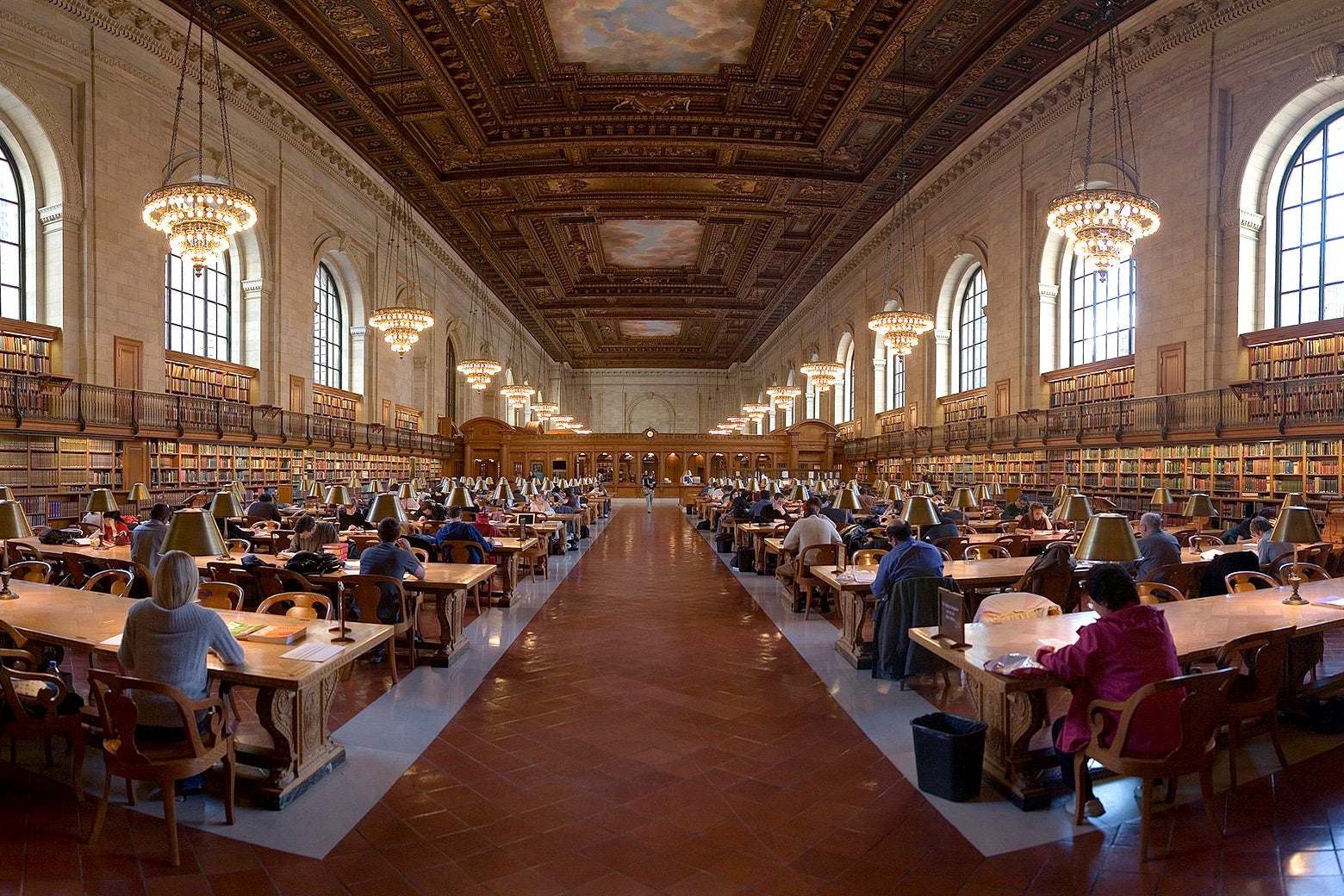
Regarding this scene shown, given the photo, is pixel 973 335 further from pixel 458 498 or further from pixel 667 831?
pixel 667 831

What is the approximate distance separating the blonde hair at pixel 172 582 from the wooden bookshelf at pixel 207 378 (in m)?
12.0

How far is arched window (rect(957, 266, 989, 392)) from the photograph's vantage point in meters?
18.9

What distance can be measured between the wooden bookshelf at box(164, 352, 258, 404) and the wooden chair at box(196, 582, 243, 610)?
10032 millimetres

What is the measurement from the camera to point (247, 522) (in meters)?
10.6

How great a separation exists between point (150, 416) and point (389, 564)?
909cm

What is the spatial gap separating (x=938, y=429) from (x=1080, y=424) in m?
6.07

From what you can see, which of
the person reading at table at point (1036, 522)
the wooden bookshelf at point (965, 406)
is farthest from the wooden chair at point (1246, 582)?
the wooden bookshelf at point (965, 406)

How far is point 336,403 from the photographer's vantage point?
19.2 metres

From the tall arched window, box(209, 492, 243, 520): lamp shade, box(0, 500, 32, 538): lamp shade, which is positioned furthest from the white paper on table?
the tall arched window

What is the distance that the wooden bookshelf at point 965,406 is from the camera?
1830 centimetres

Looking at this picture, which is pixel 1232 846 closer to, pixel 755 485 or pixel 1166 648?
pixel 1166 648

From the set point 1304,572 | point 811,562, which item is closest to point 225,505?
point 811,562

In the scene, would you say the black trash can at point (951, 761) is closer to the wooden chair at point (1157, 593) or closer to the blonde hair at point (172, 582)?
the wooden chair at point (1157, 593)

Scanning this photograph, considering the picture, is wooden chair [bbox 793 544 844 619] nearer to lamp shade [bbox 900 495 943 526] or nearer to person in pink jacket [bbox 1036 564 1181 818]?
lamp shade [bbox 900 495 943 526]
